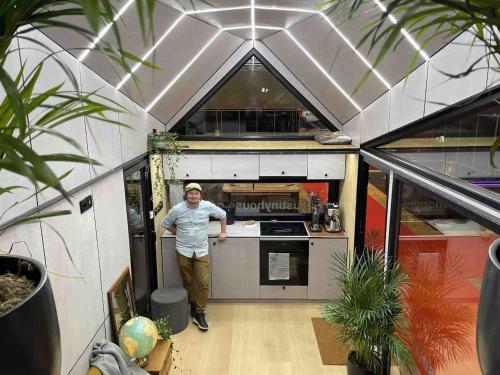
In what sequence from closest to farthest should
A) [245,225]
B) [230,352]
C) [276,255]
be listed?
[230,352]
[276,255]
[245,225]

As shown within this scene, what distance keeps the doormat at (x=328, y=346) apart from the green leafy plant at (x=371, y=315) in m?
0.71

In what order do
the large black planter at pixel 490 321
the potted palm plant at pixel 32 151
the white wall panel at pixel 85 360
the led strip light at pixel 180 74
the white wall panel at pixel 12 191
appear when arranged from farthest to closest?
the led strip light at pixel 180 74
the white wall panel at pixel 85 360
the white wall panel at pixel 12 191
the large black planter at pixel 490 321
the potted palm plant at pixel 32 151

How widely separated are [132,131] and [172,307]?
201cm

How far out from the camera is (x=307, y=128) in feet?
18.3

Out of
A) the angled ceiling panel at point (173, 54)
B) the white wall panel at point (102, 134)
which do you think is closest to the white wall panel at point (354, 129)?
the angled ceiling panel at point (173, 54)

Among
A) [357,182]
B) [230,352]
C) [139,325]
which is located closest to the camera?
[139,325]

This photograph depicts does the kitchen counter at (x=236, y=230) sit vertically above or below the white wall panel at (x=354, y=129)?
below

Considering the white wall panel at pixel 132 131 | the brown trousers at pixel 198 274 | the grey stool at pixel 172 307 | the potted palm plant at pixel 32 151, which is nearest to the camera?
the potted palm plant at pixel 32 151

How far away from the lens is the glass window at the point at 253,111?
17.4 feet

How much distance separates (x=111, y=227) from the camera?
11.3 ft

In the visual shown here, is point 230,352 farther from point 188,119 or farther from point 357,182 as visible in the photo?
point 188,119

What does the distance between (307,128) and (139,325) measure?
3.41 metres

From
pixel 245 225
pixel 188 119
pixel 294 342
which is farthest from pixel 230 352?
pixel 188 119

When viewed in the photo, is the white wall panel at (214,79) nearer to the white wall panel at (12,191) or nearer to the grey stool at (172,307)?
the grey stool at (172,307)
